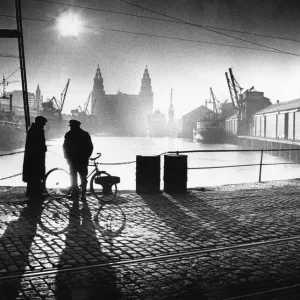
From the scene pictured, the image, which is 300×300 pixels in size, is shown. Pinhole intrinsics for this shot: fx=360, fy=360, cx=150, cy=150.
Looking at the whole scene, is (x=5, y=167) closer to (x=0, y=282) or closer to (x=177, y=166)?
(x=177, y=166)

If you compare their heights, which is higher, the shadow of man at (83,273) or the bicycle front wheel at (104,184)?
the bicycle front wheel at (104,184)

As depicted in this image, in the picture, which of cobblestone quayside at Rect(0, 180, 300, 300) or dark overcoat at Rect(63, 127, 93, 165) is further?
dark overcoat at Rect(63, 127, 93, 165)

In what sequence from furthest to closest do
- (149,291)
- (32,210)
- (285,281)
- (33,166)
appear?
(33,166)
(32,210)
(285,281)
(149,291)

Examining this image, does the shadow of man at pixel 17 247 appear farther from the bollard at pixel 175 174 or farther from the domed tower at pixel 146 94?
the domed tower at pixel 146 94

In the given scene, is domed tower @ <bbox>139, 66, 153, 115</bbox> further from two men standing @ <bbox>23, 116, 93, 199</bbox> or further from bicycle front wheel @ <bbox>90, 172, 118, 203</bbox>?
two men standing @ <bbox>23, 116, 93, 199</bbox>

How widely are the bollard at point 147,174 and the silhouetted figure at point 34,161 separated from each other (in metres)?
2.43

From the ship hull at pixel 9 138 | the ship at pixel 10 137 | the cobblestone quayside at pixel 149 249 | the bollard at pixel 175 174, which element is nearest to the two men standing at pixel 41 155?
the cobblestone quayside at pixel 149 249

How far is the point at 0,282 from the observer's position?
11.9 feet

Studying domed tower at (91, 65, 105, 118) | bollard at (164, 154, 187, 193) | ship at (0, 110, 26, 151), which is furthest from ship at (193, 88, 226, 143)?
domed tower at (91, 65, 105, 118)

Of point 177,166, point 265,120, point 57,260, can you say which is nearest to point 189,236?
point 57,260

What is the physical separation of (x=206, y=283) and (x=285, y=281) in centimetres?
83

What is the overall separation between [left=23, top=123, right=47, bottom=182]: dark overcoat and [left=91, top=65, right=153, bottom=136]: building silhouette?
158 meters

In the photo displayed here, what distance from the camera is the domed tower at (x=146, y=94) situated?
632 ft

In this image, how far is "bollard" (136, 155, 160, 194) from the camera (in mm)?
9289
